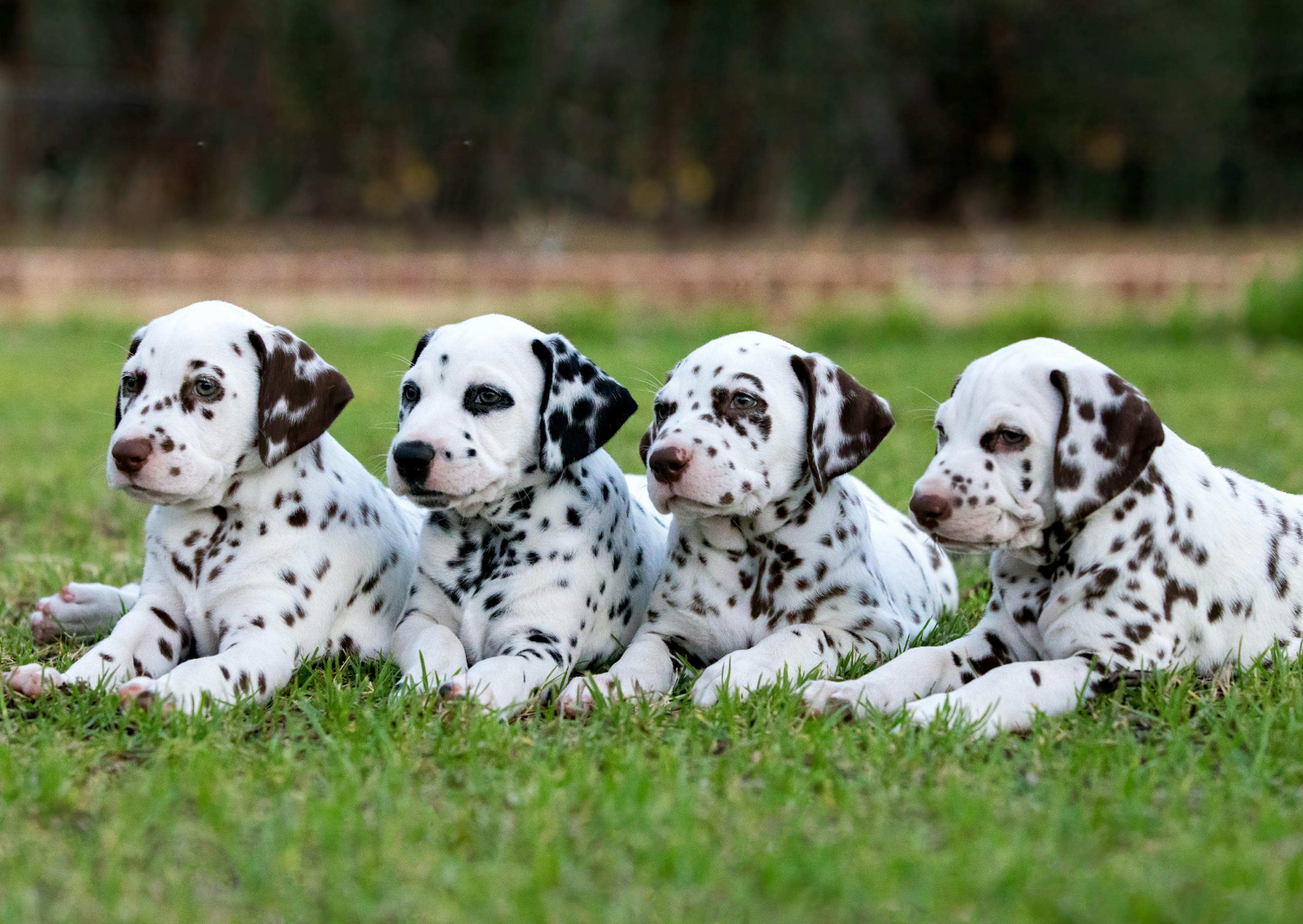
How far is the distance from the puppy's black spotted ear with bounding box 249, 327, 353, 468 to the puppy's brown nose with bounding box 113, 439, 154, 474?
14.9 inches

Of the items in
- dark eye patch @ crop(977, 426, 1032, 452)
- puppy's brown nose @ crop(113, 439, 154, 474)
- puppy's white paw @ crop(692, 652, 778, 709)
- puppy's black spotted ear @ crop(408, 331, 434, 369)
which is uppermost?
puppy's black spotted ear @ crop(408, 331, 434, 369)

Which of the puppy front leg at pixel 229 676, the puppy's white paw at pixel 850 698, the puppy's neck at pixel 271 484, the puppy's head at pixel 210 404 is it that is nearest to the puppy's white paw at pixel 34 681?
the puppy front leg at pixel 229 676

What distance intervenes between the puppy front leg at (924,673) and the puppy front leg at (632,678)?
527mm

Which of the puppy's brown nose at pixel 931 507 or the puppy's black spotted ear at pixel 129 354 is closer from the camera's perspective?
the puppy's brown nose at pixel 931 507

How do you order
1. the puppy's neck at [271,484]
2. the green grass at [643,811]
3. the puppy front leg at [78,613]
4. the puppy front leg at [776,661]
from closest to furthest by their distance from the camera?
the green grass at [643,811] → the puppy front leg at [776,661] → the puppy's neck at [271,484] → the puppy front leg at [78,613]

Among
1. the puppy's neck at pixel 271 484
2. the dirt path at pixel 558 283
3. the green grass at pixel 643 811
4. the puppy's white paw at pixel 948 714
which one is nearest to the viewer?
the green grass at pixel 643 811

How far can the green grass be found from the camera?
329cm

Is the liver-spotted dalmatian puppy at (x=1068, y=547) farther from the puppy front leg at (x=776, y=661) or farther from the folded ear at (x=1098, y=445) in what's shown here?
the puppy front leg at (x=776, y=661)

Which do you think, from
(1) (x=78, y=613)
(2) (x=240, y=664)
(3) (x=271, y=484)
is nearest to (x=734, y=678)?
(2) (x=240, y=664)

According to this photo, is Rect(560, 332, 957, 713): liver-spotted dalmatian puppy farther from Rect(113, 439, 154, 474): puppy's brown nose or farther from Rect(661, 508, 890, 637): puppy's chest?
Rect(113, 439, 154, 474): puppy's brown nose

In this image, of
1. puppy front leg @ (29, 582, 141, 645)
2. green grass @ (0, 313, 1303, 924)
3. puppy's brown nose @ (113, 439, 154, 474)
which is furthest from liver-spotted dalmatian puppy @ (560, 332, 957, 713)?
puppy front leg @ (29, 582, 141, 645)

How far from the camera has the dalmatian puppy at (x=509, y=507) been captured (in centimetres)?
489

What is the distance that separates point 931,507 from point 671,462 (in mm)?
827

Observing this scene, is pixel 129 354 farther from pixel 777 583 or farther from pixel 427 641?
pixel 777 583
